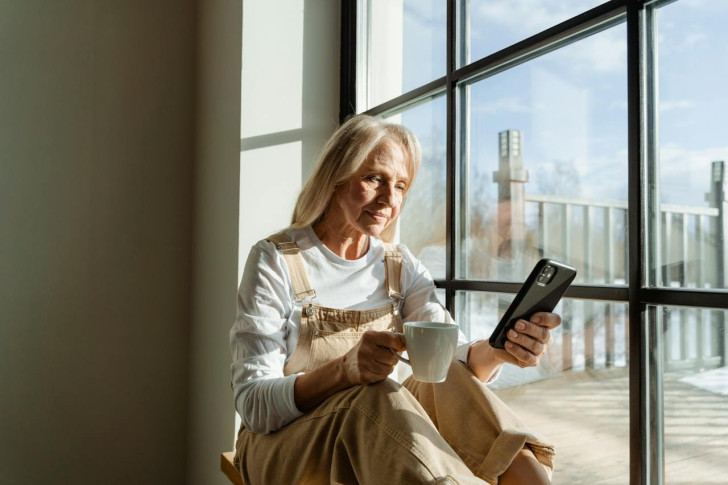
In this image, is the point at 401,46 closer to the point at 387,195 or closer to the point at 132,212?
the point at 387,195

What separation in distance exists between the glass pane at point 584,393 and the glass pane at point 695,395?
0.08 metres

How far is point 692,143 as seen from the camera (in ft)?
3.19

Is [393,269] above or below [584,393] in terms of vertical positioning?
above

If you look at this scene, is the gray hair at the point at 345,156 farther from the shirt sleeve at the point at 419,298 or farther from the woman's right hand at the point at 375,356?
the woman's right hand at the point at 375,356

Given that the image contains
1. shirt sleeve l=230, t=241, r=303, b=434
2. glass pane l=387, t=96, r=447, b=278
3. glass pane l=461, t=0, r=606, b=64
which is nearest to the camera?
shirt sleeve l=230, t=241, r=303, b=434

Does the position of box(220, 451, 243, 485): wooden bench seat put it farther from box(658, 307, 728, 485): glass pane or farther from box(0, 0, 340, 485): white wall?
box(658, 307, 728, 485): glass pane

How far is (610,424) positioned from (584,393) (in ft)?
0.25

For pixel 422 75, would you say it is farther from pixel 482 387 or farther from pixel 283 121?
pixel 482 387

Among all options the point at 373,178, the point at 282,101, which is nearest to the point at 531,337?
the point at 373,178

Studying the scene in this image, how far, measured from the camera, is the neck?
141cm

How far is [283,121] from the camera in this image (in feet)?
6.15

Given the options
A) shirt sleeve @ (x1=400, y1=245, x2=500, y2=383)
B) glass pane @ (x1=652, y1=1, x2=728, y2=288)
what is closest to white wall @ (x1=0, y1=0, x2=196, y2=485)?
shirt sleeve @ (x1=400, y1=245, x2=500, y2=383)

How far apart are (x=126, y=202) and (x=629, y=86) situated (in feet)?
5.53

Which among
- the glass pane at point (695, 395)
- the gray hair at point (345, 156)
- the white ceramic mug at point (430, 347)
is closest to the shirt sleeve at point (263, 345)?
the gray hair at point (345, 156)
